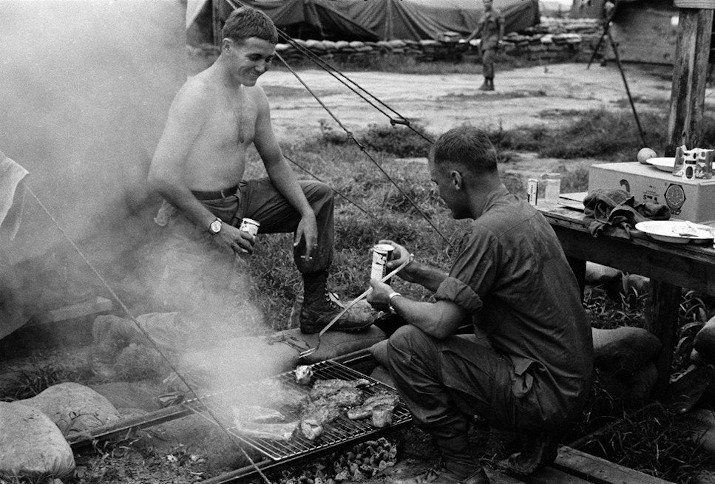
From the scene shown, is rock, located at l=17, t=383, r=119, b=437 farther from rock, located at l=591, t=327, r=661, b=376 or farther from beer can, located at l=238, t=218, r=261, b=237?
rock, located at l=591, t=327, r=661, b=376

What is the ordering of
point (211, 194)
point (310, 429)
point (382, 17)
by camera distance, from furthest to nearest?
point (382, 17)
point (211, 194)
point (310, 429)

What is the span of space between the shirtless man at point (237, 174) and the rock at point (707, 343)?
192 cm

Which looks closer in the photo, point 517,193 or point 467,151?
point 467,151

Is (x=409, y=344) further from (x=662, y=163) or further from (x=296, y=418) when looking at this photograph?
(x=662, y=163)

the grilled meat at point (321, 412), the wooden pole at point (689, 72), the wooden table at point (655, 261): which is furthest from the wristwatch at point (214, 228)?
the wooden pole at point (689, 72)

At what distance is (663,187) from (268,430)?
7.88 feet

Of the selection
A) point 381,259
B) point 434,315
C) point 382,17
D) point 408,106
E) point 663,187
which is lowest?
point 408,106

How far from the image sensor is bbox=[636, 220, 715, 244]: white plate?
4176mm

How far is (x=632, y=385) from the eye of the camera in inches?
193

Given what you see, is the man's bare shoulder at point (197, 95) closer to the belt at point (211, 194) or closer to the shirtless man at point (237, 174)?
the shirtless man at point (237, 174)

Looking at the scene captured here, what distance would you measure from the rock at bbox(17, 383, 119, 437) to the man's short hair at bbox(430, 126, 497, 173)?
204cm

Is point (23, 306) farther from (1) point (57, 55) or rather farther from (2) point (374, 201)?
(2) point (374, 201)

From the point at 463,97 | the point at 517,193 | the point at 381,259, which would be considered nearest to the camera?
the point at 381,259

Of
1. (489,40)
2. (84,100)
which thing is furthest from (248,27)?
(489,40)
